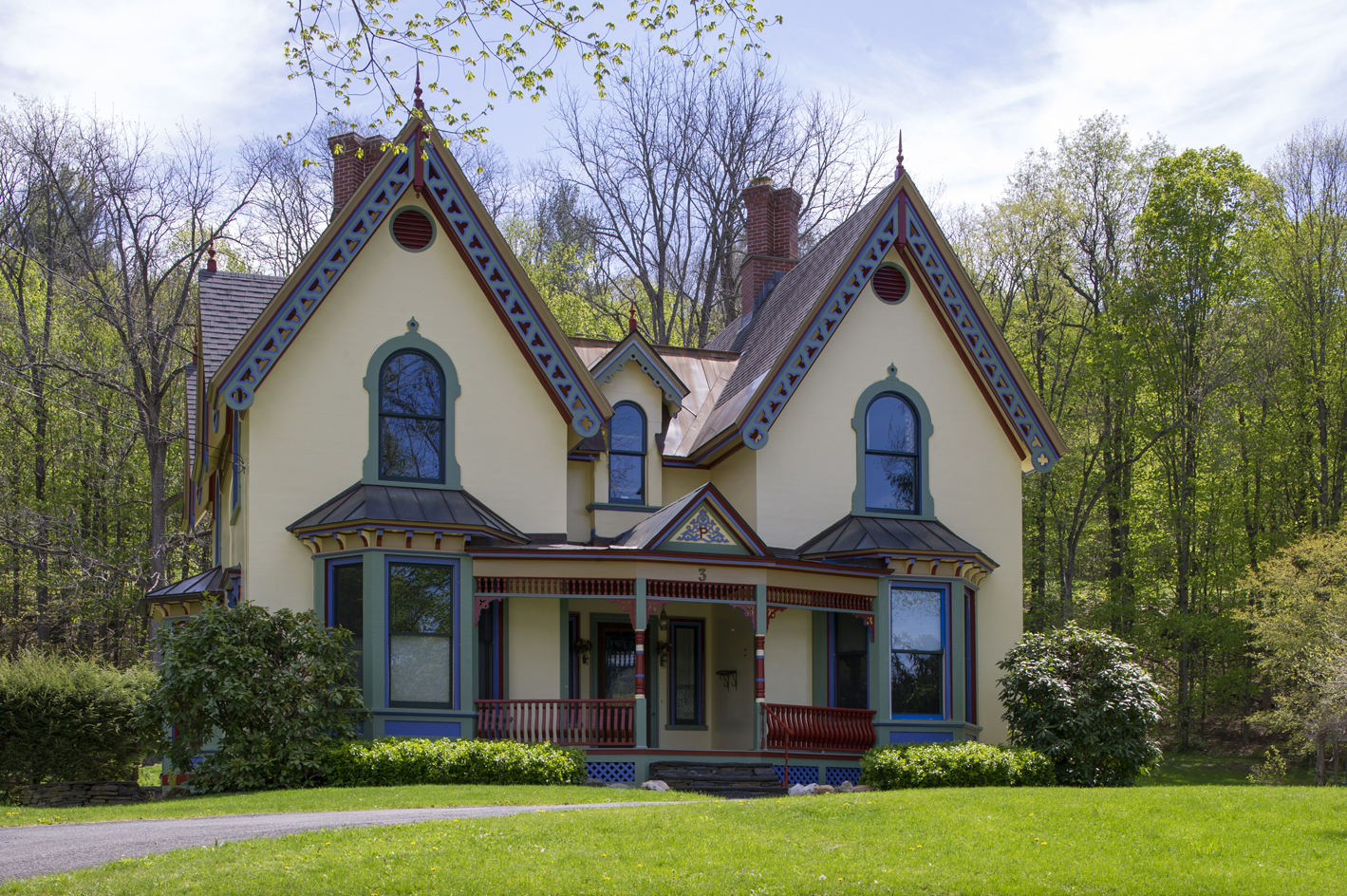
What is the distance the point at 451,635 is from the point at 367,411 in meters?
3.86

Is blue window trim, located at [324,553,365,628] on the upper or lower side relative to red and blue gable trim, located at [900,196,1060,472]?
lower

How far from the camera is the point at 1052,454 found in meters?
23.7

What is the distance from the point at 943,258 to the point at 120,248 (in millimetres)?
23167

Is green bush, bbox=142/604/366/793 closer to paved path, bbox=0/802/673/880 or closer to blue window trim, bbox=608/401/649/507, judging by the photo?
paved path, bbox=0/802/673/880

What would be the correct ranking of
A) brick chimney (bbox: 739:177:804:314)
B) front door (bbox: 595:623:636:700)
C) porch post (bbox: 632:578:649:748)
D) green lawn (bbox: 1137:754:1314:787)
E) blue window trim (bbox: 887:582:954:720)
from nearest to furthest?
porch post (bbox: 632:578:649:748) → blue window trim (bbox: 887:582:954:720) → front door (bbox: 595:623:636:700) → brick chimney (bbox: 739:177:804:314) → green lawn (bbox: 1137:754:1314:787)

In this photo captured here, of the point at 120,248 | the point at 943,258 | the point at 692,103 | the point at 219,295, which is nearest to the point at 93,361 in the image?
the point at 120,248

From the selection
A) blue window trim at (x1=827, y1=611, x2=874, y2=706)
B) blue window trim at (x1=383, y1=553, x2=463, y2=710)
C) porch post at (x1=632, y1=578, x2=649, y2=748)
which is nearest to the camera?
blue window trim at (x1=383, y1=553, x2=463, y2=710)

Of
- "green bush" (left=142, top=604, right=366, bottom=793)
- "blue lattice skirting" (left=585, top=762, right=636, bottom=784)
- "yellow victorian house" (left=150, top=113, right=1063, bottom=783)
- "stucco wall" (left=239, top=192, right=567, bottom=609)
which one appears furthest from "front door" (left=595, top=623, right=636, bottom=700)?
"green bush" (left=142, top=604, right=366, bottom=793)

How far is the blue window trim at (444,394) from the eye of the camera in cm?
2005

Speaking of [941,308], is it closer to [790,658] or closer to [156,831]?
[790,658]

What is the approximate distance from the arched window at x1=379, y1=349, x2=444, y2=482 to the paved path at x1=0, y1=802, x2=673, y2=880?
24.1ft

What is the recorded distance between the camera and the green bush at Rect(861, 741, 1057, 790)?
18.4 metres

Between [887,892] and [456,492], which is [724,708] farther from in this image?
[887,892]

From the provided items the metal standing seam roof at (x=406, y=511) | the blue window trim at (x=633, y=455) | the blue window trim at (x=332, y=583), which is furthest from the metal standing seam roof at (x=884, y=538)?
the blue window trim at (x=332, y=583)
